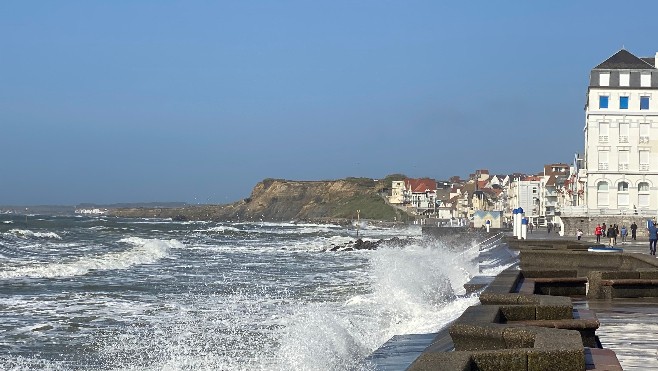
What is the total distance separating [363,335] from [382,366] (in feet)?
14.2

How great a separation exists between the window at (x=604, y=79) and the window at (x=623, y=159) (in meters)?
4.51

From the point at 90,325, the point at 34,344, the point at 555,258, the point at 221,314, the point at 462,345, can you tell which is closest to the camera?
the point at 462,345

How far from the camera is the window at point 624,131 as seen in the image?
2215 inches

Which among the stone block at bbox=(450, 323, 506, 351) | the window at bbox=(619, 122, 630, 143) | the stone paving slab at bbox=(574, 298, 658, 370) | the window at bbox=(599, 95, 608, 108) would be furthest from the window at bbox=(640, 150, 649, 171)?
the stone block at bbox=(450, 323, 506, 351)

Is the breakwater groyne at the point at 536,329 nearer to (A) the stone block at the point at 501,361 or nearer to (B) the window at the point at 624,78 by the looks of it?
(A) the stone block at the point at 501,361

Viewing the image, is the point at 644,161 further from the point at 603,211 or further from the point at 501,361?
the point at 501,361

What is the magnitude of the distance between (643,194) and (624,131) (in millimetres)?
4171

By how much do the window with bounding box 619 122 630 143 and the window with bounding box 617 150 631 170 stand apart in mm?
764

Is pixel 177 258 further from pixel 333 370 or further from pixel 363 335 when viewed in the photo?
pixel 333 370

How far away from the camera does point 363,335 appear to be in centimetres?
1251

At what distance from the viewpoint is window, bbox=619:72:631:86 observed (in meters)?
56.6

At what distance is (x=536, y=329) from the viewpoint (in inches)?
254

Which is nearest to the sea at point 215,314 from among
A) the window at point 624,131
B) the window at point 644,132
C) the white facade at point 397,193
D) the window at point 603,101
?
the window at point 624,131

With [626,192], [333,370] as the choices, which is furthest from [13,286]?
[626,192]
